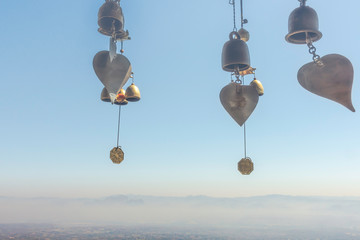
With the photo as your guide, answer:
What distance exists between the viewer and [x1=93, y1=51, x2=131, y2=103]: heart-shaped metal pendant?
221 cm

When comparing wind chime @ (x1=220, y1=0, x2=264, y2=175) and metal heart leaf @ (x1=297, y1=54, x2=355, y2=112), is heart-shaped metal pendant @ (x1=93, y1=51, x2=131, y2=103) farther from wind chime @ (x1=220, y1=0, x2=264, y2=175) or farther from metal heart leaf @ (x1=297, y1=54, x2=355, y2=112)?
metal heart leaf @ (x1=297, y1=54, x2=355, y2=112)

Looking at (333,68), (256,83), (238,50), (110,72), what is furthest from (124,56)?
(256,83)

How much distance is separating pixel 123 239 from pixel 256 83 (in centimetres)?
11019

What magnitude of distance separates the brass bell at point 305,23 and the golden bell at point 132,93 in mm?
2727

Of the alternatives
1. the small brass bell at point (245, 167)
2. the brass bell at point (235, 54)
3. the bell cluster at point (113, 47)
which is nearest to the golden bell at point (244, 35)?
the brass bell at point (235, 54)

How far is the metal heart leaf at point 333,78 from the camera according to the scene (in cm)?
199

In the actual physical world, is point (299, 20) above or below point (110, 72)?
above

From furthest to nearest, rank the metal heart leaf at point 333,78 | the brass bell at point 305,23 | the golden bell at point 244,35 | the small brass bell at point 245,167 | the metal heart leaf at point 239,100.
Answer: the golden bell at point 244,35 → the small brass bell at point 245,167 → the metal heart leaf at point 239,100 → the brass bell at point 305,23 → the metal heart leaf at point 333,78

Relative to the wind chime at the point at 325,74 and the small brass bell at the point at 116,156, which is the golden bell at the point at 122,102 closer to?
the small brass bell at the point at 116,156

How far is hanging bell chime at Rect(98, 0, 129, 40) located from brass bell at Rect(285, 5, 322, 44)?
130 centimetres

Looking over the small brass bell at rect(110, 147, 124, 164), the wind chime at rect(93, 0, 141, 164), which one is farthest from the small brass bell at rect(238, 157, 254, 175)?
the wind chime at rect(93, 0, 141, 164)

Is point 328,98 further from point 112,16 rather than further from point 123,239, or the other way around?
point 123,239

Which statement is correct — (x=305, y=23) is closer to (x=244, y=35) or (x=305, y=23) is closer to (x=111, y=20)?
(x=244, y=35)

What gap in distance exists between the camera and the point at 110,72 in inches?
87.0
